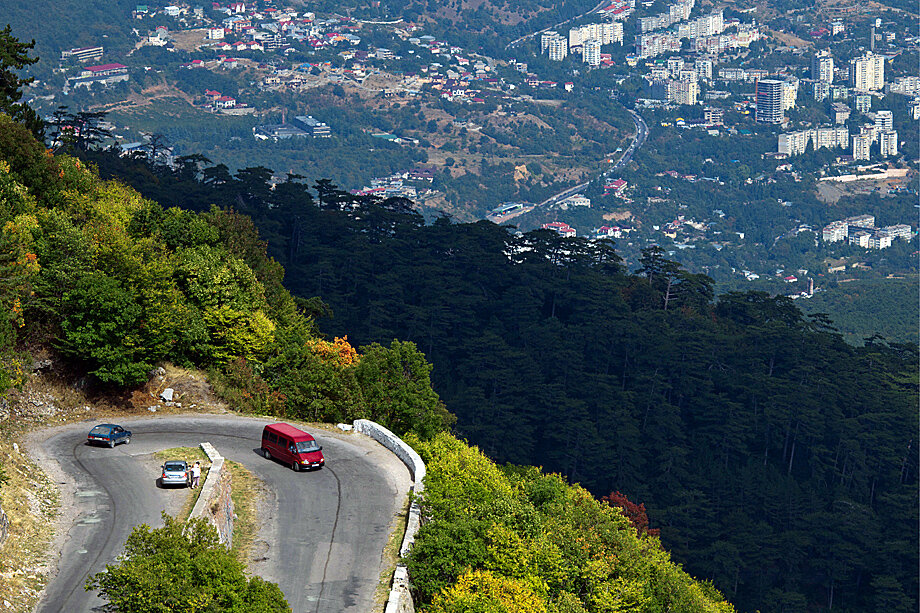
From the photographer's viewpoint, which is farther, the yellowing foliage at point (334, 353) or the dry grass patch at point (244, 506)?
the yellowing foliage at point (334, 353)

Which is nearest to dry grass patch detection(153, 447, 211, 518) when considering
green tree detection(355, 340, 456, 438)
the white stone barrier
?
the white stone barrier

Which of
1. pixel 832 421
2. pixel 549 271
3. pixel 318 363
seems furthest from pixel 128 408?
pixel 549 271

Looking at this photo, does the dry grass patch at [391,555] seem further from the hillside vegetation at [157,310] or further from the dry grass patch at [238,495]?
the hillside vegetation at [157,310]

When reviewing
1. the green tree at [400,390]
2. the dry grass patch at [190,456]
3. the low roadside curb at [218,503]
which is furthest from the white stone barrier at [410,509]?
the green tree at [400,390]

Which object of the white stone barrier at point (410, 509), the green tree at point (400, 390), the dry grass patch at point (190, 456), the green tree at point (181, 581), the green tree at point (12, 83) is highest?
the green tree at point (12, 83)

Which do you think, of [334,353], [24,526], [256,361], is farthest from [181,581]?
[334,353]

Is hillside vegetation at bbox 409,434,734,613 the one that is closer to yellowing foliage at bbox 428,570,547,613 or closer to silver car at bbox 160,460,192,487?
yellowing foliage at bbox 428,570,547,613

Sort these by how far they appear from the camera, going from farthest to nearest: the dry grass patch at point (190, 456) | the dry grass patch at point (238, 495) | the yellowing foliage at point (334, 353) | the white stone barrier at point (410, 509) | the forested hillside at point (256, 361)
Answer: the yellowing foliage at point (334, 353), the dry grass patch at point (190, 456), the dry grass patch at point (238, 495), the forested hillside at point (256, 361), the white stone barrier at point (410, 509)

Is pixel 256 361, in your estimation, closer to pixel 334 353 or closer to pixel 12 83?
pixel 334 353
